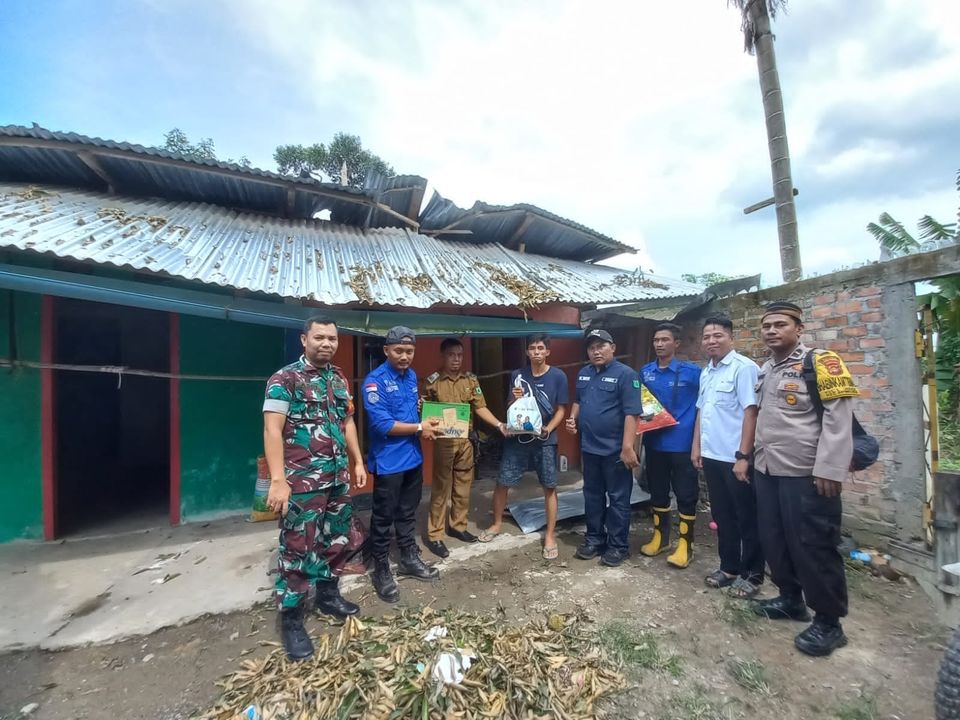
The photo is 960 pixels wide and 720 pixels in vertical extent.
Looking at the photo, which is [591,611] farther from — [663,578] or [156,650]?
[156,650]

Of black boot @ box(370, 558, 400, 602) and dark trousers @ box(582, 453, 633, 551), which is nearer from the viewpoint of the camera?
black boot @ box(370, 558, 400, 602)

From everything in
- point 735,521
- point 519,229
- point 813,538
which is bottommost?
point 735,521

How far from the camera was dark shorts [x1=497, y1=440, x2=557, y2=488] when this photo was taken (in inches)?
150

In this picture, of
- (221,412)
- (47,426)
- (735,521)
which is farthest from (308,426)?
(47,426)

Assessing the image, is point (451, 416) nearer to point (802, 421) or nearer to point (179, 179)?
point (802, 421)

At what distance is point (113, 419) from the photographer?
7148 millimetres

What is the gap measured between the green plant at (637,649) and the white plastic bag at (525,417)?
1.49m

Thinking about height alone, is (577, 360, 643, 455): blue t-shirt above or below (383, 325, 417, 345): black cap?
below

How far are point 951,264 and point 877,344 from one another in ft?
2.24

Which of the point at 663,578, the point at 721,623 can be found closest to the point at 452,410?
the point at 663,578

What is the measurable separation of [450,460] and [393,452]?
858 mm

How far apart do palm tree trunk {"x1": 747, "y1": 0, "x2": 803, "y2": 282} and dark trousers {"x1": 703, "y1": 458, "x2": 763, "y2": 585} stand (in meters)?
4.24

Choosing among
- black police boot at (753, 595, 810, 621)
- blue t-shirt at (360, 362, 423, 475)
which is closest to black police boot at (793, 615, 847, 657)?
black police boot at (753, 595, 810, 621)

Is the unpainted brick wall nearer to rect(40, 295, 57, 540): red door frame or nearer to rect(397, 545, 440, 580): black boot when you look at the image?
rect(397, 545, 440, 580): black boot
